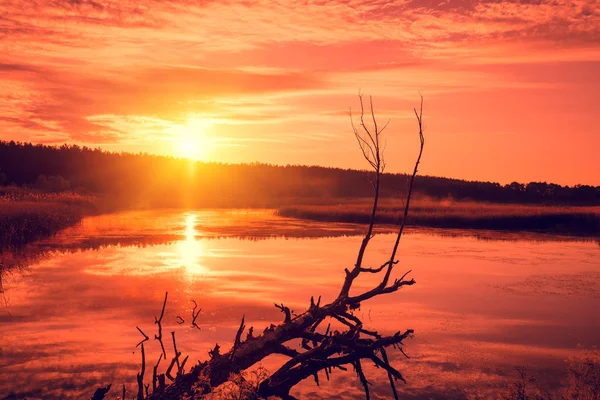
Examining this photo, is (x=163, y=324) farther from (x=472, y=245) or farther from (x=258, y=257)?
(x=472, y=245)

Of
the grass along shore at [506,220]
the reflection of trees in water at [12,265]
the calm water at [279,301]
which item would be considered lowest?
the reflection of trees in water at [12,265]

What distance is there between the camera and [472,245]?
24.6 metres

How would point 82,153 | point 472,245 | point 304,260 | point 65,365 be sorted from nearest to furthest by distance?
point 65,365 → point 304,260 → point 472,245 → point 82,153

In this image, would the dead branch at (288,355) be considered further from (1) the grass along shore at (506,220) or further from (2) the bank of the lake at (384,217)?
→ (1) the grass along shore at (506,220)

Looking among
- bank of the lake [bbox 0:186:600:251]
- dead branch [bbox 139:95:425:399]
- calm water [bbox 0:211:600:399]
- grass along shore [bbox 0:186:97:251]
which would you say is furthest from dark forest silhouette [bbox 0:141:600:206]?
dead branch [bbox 139:95:425:399]

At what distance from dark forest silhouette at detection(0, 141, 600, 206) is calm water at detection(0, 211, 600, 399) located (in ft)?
157

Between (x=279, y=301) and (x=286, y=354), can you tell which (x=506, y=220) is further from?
(x=286, y=354)

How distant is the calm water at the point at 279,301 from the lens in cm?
796

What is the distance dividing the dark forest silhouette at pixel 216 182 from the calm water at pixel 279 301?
4788 centimetres

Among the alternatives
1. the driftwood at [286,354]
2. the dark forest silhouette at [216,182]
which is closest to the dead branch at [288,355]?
the driftwood at [286,354]

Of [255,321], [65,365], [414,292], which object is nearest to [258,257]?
[414,292]

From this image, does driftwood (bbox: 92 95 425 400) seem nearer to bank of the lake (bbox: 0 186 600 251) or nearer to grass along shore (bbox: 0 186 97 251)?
grass along shore (bbox: 0 186 97 251)

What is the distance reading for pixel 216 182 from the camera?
105 m

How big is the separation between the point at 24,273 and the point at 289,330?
10.7 meters
